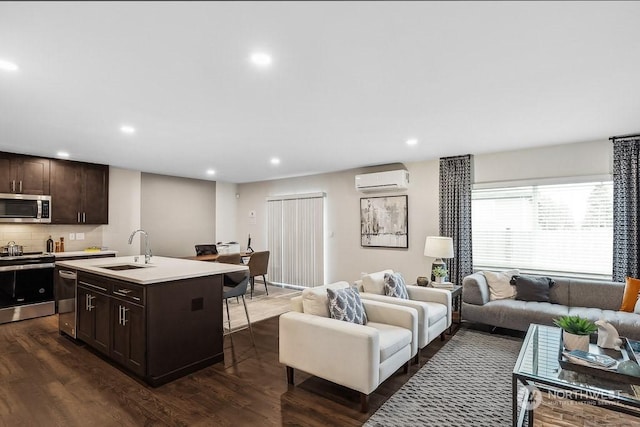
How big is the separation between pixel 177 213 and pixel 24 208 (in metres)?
2.57

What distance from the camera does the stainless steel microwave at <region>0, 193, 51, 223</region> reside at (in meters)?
4.65

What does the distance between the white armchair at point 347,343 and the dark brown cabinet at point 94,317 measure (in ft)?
6.01

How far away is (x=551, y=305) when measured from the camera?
3852mm

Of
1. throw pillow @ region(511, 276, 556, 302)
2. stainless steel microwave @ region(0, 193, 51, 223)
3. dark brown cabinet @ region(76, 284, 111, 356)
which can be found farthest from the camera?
stainless steel microwave @ region(0, 193, 51, 223)

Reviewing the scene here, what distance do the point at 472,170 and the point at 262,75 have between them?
385cm

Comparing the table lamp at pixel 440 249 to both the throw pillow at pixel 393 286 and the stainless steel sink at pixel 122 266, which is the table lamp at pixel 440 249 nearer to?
the throw pillow at pixel 393 286

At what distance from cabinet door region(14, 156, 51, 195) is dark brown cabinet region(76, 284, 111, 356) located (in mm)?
2465

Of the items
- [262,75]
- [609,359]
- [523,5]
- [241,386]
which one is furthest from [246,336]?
[523,5]

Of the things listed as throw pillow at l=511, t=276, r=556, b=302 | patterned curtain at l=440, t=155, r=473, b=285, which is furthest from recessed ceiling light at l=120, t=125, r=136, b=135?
throw pillow at l=511, t=276, r=556, b=302

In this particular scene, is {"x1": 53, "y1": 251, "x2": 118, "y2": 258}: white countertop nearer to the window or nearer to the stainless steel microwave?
the stainless steel microwave

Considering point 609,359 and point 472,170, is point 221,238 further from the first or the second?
point 609,359

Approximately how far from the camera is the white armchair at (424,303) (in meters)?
3.19

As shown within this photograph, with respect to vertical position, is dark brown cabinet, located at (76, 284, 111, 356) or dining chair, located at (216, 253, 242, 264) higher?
dining chair, located at (216, 253, 242, 264)

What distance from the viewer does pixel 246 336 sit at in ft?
13.1
